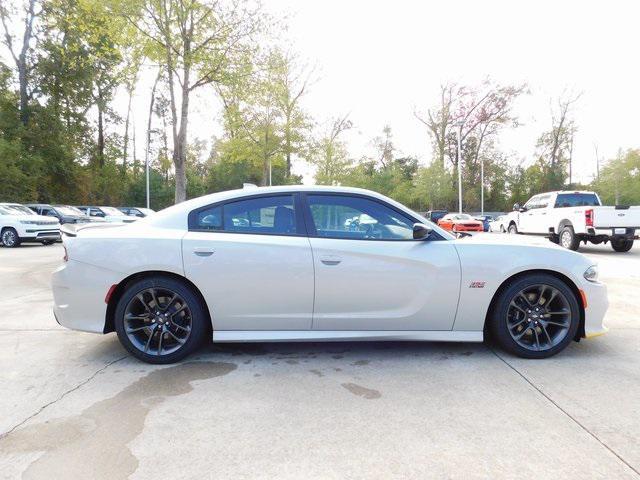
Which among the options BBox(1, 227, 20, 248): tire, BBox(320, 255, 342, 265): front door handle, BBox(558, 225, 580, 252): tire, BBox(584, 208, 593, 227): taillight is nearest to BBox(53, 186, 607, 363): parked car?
BBox(320, 255, 342, 265): front door handle

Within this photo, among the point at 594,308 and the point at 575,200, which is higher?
the point at 575,200

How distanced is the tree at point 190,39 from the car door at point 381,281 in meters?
12.9

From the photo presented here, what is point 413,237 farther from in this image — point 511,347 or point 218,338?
point 218,338

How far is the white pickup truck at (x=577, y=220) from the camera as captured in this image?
11.5 metres

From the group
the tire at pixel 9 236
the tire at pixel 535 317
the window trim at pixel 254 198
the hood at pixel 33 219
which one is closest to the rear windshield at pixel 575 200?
the tire at pixel 535 317

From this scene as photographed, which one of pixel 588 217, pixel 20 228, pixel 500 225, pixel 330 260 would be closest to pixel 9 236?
pixel 20 228

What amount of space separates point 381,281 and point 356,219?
0.58 m

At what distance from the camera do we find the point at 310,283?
3453 millimetres

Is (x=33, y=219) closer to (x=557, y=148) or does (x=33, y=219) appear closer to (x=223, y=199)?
(x=223, y=199)

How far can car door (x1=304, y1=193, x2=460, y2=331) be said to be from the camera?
3463mm

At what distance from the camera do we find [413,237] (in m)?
3.55

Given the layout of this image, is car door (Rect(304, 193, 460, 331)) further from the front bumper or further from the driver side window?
the front bumper

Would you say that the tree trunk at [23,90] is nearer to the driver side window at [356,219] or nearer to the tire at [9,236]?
the tire at [9,236]

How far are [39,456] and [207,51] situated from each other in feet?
48.1
